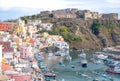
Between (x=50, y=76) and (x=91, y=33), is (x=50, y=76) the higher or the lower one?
the higher one

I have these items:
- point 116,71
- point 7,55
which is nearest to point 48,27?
point 116,71

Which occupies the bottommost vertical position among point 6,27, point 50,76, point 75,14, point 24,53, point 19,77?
point 50,76

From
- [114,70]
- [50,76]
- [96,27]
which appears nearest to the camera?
[50,76]

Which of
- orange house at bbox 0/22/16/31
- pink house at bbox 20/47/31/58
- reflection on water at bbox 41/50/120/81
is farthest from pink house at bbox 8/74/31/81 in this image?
orange house at bbox 0/22/16/31

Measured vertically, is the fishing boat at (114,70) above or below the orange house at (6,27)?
below

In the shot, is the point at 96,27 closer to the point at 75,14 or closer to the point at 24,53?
the point at 75,14

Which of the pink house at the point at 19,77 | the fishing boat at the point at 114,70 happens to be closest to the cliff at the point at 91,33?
the fishing boat at the point at 114,70

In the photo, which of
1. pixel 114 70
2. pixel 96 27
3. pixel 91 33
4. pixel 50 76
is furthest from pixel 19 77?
pixel 96 27

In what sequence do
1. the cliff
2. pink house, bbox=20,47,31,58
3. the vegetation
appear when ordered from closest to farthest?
pink house, bbox=20,47,31,58 < the cliff < the vegetation

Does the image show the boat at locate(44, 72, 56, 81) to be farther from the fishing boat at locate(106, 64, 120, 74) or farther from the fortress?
the fortress

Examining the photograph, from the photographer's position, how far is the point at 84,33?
102 m

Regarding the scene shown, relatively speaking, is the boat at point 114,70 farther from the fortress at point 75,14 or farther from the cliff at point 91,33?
the fortress at point 75,14

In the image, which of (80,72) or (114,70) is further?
→ (114,70)

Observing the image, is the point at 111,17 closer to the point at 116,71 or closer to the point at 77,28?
the point at 77,28
